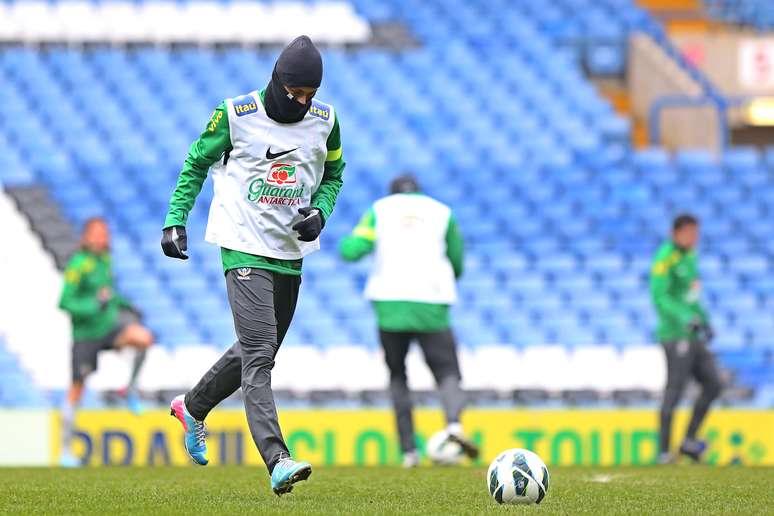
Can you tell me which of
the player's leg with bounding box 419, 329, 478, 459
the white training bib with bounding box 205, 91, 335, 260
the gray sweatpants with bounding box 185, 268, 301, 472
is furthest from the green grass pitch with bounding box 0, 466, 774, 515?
the white training bib with bounding box 205, 91, 335, 260

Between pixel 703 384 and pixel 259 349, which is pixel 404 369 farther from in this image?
pixel 259 349

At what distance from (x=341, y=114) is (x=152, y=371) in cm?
598

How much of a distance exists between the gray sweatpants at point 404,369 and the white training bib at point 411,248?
0.85ft

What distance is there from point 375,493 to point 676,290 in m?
5.18

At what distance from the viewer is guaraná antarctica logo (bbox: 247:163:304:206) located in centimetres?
638

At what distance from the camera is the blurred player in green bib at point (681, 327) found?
1121cm

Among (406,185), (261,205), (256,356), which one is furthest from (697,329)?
(256,356)

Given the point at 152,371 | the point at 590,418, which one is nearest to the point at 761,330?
the point at 590,418

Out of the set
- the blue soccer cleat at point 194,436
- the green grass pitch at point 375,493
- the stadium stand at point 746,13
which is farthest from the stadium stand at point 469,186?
the blue soccer cleat at point 194,436

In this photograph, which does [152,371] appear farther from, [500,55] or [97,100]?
[500,55]

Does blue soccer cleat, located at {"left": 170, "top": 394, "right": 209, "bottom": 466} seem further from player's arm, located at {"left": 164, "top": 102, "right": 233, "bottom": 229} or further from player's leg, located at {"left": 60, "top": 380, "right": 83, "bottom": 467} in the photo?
player's leg, located at {"left": 60, "top": 380, "right": 83, "bottom": 467}

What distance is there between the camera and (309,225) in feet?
20.6

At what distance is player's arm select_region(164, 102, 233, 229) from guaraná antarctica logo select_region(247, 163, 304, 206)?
0.22m

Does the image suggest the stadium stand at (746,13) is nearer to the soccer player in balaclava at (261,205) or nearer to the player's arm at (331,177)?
the player's arm at (331,177)
